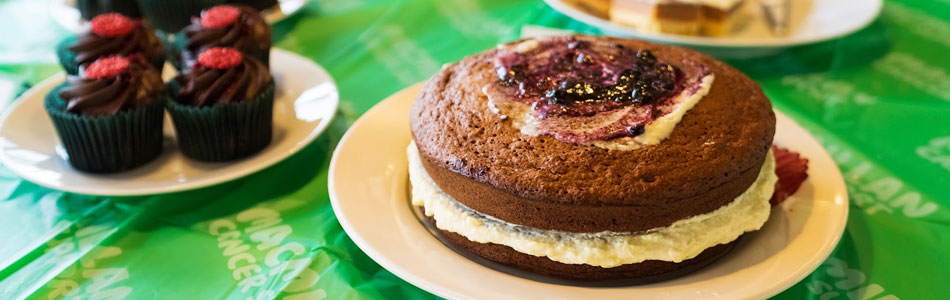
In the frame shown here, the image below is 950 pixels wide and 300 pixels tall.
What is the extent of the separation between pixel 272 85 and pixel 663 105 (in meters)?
0.99

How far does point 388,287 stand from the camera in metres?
1.40

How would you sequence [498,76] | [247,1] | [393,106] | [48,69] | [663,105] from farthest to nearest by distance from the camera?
1. [247,1]
2. [48,69]
3. [393,106]
4. [498,76]
5. [663,105]

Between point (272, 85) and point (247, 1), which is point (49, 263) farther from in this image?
point (247, 1)

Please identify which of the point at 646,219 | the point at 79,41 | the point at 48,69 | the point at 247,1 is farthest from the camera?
the point at 247,1

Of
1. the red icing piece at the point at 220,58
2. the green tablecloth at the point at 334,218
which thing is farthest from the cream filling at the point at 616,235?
the red icing piece at the point at 220,58

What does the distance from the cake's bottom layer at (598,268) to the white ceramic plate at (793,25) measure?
990 mm

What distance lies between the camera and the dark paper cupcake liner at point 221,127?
178 centimetres

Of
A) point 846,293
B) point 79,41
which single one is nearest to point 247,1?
point 79,41

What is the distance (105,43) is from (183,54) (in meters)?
0.23

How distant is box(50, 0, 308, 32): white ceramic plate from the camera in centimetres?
262

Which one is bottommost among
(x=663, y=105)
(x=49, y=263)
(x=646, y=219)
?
(x=49, y=263)

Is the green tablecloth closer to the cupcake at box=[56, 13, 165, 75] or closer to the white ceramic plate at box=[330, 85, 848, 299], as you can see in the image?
the white ceramic plate at box=[330, 85, 848, 299]

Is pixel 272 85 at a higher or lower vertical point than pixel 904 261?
higher

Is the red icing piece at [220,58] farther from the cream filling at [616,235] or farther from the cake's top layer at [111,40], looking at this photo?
the cream filling at [616,235]
